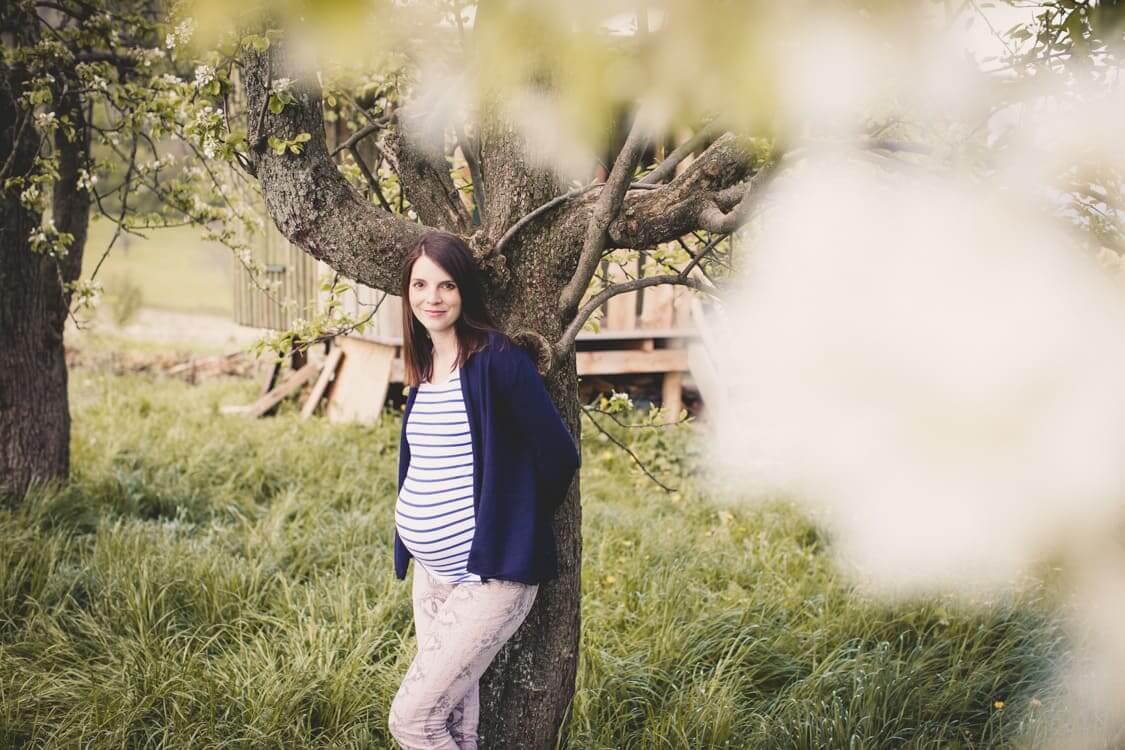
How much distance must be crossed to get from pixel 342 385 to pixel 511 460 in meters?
6.41

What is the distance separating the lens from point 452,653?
206 cm

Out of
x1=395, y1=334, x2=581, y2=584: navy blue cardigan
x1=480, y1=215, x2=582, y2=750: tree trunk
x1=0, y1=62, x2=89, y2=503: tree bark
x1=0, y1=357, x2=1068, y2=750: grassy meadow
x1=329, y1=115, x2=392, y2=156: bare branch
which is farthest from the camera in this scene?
x1=0, y1=62, x2=89, y2=503: tree bark

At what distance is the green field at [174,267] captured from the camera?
62.8 feet

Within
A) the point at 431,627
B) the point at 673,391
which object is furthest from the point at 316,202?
the point at 673,391

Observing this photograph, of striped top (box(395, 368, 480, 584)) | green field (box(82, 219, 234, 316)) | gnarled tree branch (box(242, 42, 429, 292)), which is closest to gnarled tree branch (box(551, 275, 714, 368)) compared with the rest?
striped top (box(395, 368, 480, 584))

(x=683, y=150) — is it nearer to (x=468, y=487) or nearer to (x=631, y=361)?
(x=468, y=487)

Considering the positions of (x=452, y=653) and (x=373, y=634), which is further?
(x=373, y=634)

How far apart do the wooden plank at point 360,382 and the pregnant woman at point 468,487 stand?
5.35 meters

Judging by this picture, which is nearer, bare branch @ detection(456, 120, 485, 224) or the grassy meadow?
bare branch @ detection(456, 120, 485, 224)

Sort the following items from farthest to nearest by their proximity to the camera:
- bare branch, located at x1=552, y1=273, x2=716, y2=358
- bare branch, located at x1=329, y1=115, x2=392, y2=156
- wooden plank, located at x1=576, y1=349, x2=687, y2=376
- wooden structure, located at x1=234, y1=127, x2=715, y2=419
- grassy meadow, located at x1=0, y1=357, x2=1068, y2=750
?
wooden plank, located at x1=576, y1=349, x2=687, y2=376
wooden structure, located at x1=234, y1=127, x2=715, y2=419
grassy meadow, located at x1=0, y1=357, x2=1068, y2=750
bare branch, located at x1=329, y1=115, x2=392, y2=156
bare branch, located at x1=552, y1=273, x2=716, y2=358

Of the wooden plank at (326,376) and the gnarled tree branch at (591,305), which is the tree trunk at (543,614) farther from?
the wooden plank at (326,376)

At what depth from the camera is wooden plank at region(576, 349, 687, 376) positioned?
7871 mm

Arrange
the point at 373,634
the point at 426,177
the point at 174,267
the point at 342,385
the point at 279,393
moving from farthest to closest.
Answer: the point at 174,267
the point at 279,393
the point at 342,385
the point at 373,634
the point at 426,177

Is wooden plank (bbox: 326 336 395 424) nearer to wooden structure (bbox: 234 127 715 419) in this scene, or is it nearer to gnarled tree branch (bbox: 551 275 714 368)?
wooden structure (bbox: 234 127 715 419)
